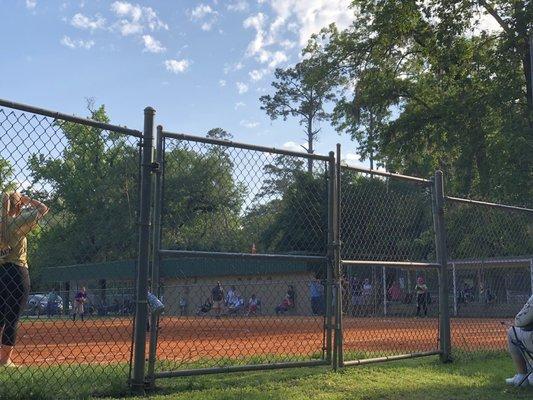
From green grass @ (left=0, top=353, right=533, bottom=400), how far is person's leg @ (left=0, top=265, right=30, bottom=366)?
37 cm

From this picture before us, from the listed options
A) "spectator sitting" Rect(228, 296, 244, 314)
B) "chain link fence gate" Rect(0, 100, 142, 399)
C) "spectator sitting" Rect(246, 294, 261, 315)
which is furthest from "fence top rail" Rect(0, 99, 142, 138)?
"spectator sitting" Rect(246, 294, 261, 315)

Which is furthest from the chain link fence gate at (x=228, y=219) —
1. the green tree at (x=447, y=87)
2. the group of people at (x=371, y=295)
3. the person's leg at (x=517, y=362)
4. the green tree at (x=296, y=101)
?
the green tree at (x=296, y=101)

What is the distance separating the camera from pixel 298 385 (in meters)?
5.56

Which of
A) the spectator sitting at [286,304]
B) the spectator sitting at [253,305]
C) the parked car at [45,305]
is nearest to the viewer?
the parked car at [45,305]

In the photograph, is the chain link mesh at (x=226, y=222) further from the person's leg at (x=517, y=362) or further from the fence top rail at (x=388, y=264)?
the person's leg at (x=517, y=362)

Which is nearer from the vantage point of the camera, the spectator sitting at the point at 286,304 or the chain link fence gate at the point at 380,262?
the chain link fence gate at the point at 380,262

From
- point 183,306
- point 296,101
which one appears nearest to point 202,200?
point 183,306

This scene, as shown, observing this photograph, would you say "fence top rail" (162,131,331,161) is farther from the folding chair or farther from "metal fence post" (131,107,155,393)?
the folding chair

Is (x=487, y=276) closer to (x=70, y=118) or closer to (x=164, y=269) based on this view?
(x=164, y=269)

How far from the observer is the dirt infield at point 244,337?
30.0 ft

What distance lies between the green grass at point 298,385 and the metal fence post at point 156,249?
0.26 m

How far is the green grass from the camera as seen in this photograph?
495cm

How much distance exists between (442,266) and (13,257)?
504 centimetres

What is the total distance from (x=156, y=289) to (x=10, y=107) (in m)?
1.90
